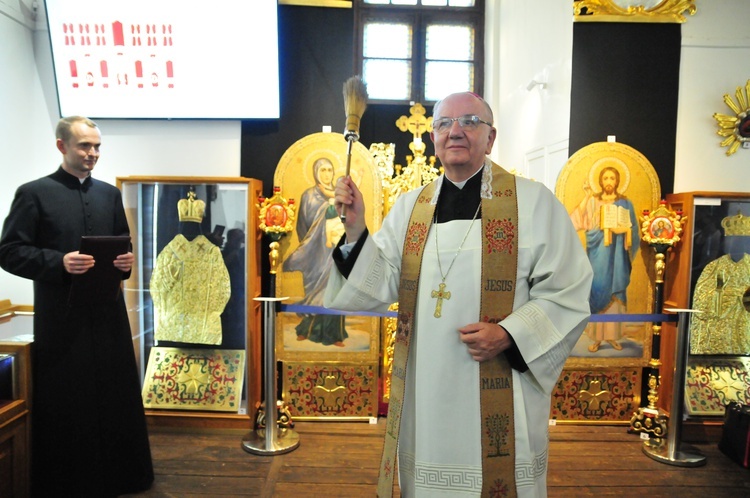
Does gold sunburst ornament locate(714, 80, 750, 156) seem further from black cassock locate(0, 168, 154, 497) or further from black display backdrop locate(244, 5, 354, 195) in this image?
black cassock locate(0, 168, 154, 497)

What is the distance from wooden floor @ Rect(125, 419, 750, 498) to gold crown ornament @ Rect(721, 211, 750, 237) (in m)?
1.70

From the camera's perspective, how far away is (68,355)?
2848mm

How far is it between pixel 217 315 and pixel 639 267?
3.50 m

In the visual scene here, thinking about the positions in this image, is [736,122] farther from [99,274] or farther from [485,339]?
[99,274]

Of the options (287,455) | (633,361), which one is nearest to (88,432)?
(287,455)

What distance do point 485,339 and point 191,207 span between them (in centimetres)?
310

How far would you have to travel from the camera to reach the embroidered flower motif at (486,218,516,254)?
1.95 m

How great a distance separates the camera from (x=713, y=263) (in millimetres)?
4078

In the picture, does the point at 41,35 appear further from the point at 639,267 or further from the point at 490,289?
the point at 639,267

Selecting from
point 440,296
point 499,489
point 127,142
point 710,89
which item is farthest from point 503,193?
Result: point 127,142

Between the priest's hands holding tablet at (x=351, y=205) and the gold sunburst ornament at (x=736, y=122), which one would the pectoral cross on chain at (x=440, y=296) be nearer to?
the priest's hands holding tablet at (x=351, y=205)

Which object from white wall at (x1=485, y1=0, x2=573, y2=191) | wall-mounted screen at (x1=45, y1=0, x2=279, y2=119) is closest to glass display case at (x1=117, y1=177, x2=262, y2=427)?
wall-mounted screen at (x1=45, y1=0, x2=279, y2=119)

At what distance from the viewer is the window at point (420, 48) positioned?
6891 millimetres

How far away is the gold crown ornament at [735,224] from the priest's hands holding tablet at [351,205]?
351 cm
